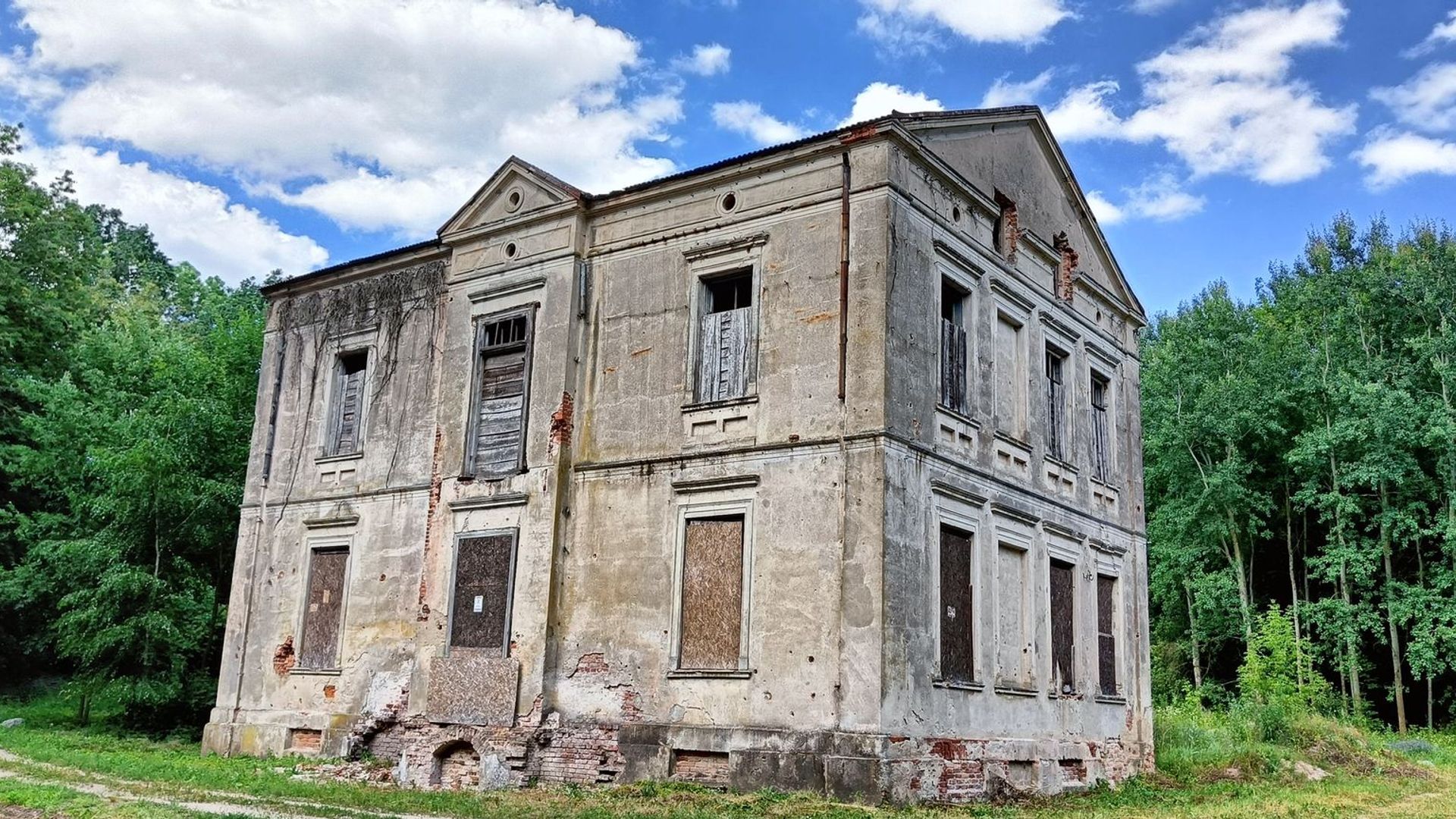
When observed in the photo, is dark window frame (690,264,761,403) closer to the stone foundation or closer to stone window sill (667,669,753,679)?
stone window sill (667,669,753,679)

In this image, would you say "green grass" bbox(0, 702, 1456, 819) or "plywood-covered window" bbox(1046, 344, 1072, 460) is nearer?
"green grass" bbox(0, 702, 1456, 819)

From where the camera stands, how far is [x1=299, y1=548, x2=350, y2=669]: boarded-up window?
19188 mm

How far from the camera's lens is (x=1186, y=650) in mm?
37812

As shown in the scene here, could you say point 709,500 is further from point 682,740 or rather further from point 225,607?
point 225,607

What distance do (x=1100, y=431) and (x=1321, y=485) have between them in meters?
18.0

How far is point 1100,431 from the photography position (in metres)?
20.5

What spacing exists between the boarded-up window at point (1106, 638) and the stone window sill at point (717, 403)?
25.0ft

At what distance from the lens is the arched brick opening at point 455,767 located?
16.3 m

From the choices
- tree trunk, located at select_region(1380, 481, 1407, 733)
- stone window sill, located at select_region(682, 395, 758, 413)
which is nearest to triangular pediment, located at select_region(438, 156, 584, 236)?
stone window sill, located at select_region(682, 395, 758, 413)

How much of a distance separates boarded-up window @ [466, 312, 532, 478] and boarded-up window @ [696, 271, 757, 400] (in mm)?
2959

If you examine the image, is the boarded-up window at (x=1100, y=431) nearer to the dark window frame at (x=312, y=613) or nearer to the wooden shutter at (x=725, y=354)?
the wooden shutter at (x=725, y=354)

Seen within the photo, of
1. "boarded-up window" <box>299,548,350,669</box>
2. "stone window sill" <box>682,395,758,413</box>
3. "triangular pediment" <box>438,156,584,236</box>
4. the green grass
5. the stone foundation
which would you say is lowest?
the green grass

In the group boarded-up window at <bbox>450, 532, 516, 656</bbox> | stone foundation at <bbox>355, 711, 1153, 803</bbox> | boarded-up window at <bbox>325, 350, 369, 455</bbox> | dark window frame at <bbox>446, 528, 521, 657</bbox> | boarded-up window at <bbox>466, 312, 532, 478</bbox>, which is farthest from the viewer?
boarded-up window at <bbox>325, 350, 369, 455</bbox>

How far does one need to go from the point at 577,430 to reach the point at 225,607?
12.5 metres
